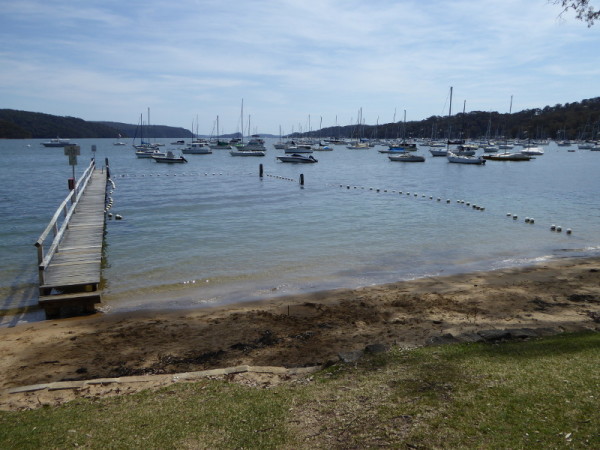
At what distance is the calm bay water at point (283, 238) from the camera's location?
14.9m

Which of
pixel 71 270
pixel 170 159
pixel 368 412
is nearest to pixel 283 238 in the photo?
pixel 71 270

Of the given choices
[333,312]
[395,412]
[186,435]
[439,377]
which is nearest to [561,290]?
[333,312]

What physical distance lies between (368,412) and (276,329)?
503 cm

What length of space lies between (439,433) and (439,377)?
165 cm

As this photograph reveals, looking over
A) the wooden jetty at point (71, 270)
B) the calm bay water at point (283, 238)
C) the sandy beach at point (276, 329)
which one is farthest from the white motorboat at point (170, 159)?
the sandy beach at point (276, 329)

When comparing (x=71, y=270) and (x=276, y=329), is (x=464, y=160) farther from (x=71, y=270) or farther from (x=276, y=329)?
(x=276, y=329)

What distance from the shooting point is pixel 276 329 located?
1062 cm

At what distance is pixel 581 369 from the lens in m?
6.61

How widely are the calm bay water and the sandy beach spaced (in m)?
1.42

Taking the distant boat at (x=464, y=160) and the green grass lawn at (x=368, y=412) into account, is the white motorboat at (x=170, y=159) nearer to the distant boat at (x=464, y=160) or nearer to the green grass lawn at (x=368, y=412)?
the distant boat at (x=464, y=160)

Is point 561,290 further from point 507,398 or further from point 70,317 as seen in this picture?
point 70,317

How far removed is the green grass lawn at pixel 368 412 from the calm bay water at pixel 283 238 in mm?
6641

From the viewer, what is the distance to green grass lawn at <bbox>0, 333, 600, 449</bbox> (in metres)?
5.15

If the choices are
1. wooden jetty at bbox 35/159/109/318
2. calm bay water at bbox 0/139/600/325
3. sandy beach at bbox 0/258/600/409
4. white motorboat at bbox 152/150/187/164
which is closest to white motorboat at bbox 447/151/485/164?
calm bay water at bbox 0/139/600/325
